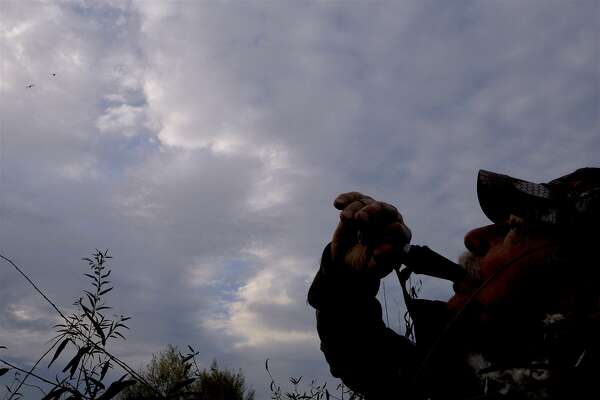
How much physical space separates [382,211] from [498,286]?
490 millimetres

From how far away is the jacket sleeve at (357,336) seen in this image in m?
2.13

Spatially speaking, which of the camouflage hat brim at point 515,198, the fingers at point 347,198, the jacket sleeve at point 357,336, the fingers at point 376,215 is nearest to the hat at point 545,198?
the camouflage hat brim at point 515,198

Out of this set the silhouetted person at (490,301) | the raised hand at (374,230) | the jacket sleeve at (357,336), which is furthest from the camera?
the jacket sleeve at (357,336)

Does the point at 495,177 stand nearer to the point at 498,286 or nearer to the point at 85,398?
the point at 498,286

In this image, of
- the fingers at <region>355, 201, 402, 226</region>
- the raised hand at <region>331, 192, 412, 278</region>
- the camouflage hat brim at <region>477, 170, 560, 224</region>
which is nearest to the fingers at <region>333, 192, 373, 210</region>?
the raised hand at <region>331, 192, 412, 278</region>

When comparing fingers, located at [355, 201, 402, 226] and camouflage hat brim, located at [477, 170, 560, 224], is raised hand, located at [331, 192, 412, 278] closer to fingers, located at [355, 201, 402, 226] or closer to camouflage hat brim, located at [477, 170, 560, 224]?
fingers, located at [355, 201, 402, 226]

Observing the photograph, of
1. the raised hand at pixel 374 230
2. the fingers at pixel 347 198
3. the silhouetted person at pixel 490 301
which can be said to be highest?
the fingers at pixel 347 198

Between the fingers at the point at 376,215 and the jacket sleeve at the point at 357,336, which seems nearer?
the fingers at the point at 376,215

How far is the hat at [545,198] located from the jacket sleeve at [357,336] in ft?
2.11

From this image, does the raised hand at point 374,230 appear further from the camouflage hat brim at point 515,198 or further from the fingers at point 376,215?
the camouflage hat brim at point 515,198

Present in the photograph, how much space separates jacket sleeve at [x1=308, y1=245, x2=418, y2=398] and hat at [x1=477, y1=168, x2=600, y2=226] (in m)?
0.64

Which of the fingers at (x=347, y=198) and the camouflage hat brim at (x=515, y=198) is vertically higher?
the fingers at (x=347, y=198)

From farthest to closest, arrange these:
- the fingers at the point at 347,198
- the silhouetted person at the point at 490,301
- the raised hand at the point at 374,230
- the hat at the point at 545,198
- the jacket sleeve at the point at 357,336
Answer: the jacket sleeve at the point at 357,336 → the fingers at the point at 347,198 → the raised hand at the point at 374,230 → the hat at the point at 545,198 → the silhouetted person at the point at 490,301

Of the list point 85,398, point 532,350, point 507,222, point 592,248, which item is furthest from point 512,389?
point 85,398
